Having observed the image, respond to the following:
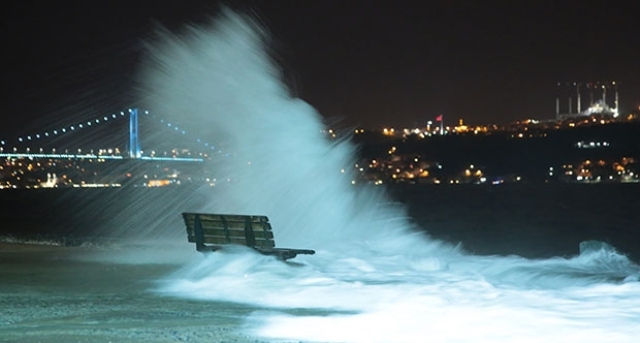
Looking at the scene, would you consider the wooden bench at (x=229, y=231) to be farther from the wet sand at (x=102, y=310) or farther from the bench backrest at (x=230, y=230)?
the wet sand at (x=102, y=310)

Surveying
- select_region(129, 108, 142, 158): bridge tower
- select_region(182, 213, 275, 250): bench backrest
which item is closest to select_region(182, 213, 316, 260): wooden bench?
select_region(182, 213, 275, 250): bench backrest

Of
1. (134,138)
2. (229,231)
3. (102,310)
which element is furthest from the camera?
(134,138)

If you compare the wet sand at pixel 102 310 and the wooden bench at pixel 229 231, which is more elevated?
the wooden bench at pixel 229 231

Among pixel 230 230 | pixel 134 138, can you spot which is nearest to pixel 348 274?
pixel 230 230

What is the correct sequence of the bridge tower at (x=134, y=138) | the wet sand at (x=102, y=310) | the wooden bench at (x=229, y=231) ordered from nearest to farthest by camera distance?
1. the wet sand at (x=102, y=310)
2. the wooden bench at (x=229, y=231)
3. the bridge tower at (x=134, y=138)

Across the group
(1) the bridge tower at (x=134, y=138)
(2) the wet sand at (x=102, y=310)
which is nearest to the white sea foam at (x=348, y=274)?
(2) the wet sand at (x=102, y=310)

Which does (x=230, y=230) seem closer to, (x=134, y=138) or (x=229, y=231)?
(x=229, y=231)

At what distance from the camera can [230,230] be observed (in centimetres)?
1598

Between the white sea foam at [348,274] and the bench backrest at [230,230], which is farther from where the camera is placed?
the bench backrest at [230,230]

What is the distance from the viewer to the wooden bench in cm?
1564

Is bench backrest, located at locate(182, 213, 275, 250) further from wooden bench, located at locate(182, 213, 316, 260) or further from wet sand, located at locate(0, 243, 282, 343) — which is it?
wet sand, located at locate(0, 243, 282, 343)

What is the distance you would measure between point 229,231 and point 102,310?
554 centimetres

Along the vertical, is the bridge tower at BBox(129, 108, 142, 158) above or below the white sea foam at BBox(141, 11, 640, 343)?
above

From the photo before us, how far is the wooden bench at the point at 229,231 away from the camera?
1564cm
